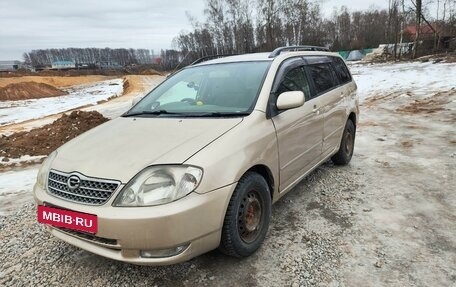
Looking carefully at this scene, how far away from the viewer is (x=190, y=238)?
2414 millimetres

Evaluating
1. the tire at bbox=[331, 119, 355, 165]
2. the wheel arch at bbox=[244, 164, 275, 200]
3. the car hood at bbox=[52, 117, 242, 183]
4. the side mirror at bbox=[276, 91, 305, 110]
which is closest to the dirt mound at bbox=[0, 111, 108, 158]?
the car hood at bbox=[52, 117, 242, 183]

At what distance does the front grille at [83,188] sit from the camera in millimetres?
2395

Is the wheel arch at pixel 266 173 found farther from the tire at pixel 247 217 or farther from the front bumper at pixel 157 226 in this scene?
the front bumper at pixel 157 226

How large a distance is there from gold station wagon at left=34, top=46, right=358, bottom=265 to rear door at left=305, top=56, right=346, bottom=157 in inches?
9.4

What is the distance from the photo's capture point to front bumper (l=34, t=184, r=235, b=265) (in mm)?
2301

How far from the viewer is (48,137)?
324 inches

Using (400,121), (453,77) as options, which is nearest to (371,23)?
(453,77)

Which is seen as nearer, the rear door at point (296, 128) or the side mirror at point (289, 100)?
the side mirror at point (289, 100)

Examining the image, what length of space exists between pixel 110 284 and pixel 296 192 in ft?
7.95

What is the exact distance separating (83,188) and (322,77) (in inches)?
125

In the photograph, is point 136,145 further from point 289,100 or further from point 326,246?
point 326,246

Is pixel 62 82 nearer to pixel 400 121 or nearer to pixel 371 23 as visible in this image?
pixel 400 121

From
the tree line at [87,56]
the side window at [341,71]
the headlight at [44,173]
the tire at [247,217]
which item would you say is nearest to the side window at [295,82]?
the tire at [247,217]

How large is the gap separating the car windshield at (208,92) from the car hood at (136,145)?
0.74ft
